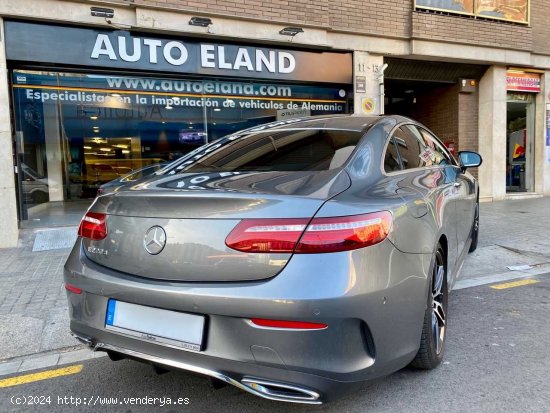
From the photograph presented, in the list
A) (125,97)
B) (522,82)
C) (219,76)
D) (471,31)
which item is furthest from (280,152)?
(522,82)

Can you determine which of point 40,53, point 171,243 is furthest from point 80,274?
point 40,53

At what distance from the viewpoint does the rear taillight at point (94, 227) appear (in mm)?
2453

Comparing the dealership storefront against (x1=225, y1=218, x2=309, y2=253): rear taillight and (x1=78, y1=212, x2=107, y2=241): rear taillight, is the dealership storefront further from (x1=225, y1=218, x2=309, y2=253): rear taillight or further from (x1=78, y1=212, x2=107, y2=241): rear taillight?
(x1=225, y1=218, x2=309, y2=253): rear taillight

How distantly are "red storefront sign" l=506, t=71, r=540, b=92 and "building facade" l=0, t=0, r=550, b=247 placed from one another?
38 mm

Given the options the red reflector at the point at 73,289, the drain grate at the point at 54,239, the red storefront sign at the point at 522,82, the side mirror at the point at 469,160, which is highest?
the red storefront sign at the point at 522,82

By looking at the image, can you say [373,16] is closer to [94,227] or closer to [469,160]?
[469,160]

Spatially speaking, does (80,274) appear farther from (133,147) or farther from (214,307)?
(133,147)

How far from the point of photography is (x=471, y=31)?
34.7ft

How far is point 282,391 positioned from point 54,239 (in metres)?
6.34

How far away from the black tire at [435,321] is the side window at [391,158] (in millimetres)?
585

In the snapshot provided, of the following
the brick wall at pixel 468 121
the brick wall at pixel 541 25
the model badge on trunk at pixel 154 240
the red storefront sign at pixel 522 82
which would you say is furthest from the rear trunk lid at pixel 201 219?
the brick wall at pixel 541 25

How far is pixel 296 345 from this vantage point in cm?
194

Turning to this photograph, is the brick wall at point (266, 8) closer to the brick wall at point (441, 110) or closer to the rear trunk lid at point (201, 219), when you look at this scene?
the brick wall at point (441, 110)

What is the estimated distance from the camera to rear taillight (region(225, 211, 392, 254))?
1.99 m
